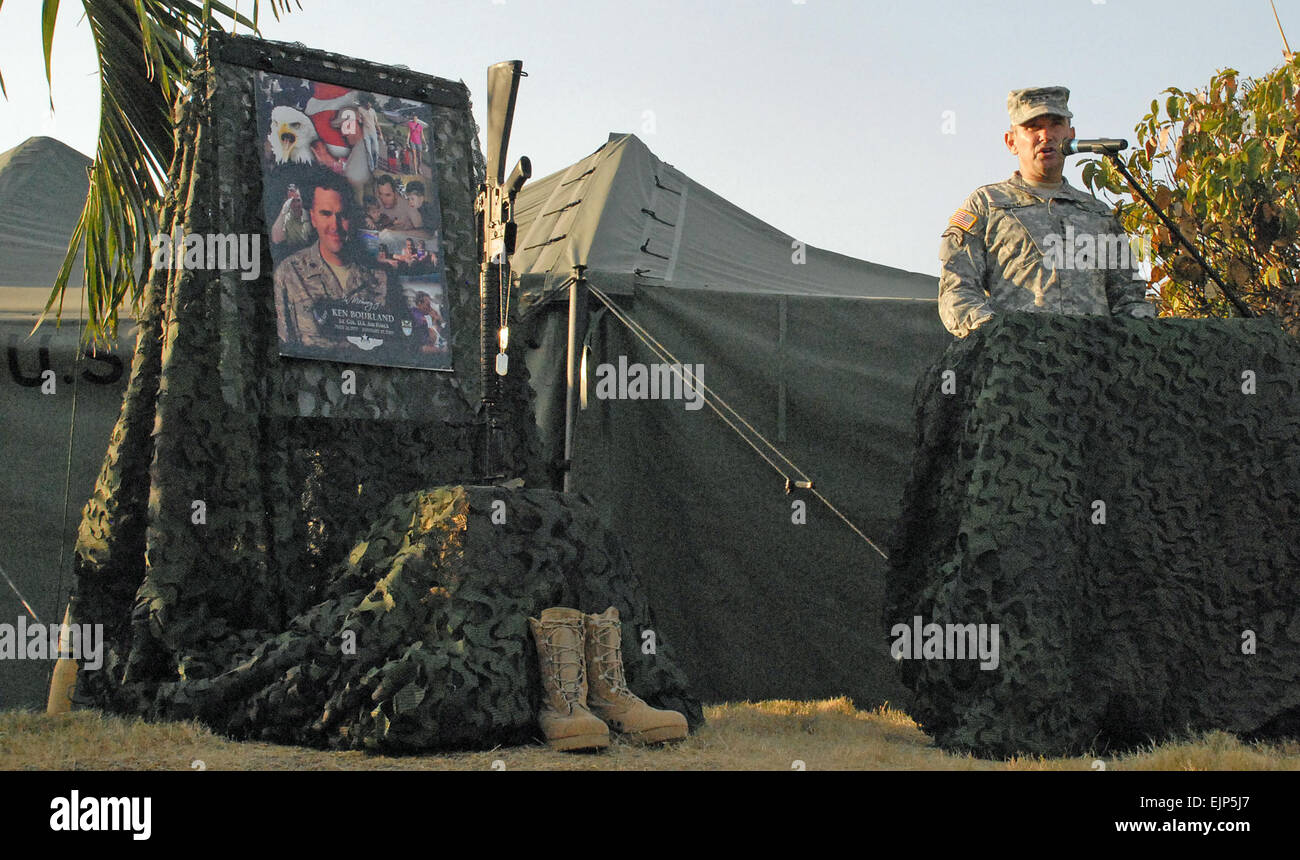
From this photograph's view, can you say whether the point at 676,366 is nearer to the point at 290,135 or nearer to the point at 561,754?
the point at 290,135

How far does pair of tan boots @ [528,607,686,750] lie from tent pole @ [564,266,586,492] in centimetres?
156

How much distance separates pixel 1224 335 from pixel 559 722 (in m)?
2.53

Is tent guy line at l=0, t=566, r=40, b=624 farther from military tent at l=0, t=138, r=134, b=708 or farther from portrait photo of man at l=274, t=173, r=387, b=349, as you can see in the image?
portrait photo of man at l=274, t=173, r=387, b=349

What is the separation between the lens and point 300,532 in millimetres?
4469

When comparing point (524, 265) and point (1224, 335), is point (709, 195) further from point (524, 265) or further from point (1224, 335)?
point (1224, 335)

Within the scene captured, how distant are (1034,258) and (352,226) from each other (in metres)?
2.51

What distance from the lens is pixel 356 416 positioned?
15.1ft

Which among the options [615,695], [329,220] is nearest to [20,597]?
[329,220]

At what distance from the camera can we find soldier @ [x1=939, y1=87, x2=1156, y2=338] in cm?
453

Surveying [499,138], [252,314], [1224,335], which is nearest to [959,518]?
[1224,335]

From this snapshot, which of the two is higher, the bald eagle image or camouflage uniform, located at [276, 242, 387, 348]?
the bald eagle image

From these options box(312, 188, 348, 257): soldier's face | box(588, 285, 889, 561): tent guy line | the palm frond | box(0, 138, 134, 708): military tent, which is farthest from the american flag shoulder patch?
box(0, 138, 134, 708): military tent

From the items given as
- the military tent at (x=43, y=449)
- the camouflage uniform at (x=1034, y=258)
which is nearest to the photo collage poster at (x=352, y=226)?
the military tent at (x=43, y=449)
